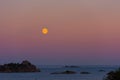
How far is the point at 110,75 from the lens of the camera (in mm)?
54406

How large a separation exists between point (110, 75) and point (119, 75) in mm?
1448

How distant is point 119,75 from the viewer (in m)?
53.3
